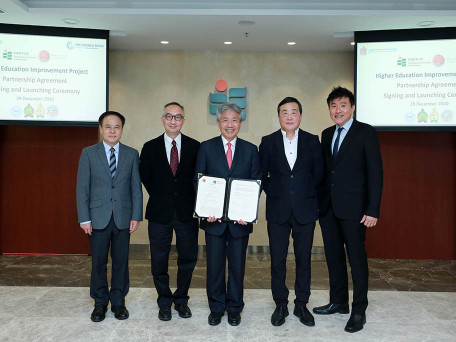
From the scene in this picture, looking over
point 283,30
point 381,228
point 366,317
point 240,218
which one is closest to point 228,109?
point 240,218

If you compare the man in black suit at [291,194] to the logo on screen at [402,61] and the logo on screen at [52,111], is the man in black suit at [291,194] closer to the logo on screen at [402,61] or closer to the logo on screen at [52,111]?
the logo on screen at [402,61]

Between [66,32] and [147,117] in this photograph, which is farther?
[147,117]

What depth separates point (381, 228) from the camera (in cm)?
589

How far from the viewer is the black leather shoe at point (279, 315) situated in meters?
3.37

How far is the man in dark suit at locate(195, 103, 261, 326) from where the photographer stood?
3363mm

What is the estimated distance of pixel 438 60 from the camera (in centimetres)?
521

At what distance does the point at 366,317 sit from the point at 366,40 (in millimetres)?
3337

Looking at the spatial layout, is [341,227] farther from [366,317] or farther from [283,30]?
[283,30]

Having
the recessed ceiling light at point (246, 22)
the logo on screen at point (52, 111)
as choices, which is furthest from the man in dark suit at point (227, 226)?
the logo on screen at point (52, 111)

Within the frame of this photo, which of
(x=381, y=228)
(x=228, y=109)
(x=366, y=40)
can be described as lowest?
(x=381, y=228)

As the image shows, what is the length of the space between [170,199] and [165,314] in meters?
0.92

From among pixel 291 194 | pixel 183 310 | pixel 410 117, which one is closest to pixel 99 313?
pixel 183 310

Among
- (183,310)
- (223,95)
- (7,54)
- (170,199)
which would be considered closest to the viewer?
(170,199)

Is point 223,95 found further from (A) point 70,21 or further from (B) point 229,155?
(B) point 229,155
